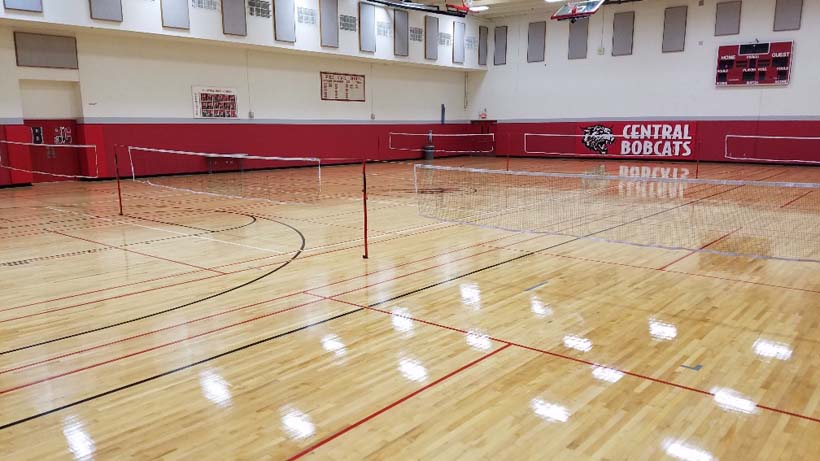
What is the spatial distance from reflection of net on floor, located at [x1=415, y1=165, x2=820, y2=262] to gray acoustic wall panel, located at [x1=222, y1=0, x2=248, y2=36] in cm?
734

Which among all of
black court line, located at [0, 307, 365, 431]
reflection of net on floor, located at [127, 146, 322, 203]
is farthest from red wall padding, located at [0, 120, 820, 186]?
black court line, located at [0, 307, 365, 431]

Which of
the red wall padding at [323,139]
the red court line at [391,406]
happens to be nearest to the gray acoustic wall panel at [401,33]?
the red wall padding at [323,139]

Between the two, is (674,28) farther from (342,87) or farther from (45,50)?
(45,50)

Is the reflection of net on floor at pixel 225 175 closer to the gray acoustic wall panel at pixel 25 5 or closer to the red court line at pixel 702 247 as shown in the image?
the gray acoustic wall panel at pixel 25 5

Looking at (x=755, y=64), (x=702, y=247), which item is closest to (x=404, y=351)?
(x=702, y=247)

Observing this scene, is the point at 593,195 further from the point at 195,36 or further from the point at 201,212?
the point at 195,36

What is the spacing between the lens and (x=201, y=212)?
11.9 meters

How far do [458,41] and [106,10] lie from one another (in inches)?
579

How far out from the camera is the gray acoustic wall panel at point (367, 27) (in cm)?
2175

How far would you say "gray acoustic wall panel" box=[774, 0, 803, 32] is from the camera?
Result: 20.8 m

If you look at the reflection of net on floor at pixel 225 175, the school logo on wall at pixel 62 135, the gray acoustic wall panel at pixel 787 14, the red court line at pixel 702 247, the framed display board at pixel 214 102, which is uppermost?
the gray acoustic wall panel at pixel 787 14

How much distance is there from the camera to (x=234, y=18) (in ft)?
59.2

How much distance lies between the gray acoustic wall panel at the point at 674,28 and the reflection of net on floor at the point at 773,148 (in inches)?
155

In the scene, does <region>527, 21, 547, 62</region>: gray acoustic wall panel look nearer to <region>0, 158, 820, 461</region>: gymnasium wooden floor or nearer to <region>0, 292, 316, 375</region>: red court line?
<region>0, 158, 820, 461</region>: gymnasium wooden floor
